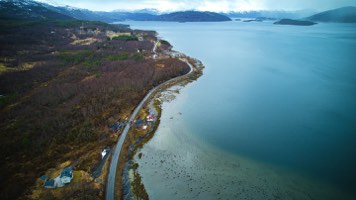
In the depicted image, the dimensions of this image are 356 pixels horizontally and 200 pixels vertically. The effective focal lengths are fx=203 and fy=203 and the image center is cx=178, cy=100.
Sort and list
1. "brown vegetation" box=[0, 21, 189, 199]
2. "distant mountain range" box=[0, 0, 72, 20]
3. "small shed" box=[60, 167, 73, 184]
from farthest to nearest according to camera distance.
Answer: "distant mountain range" box=[0, 0, 72, 20] < "brown vegetation" box=[0, 21, 189, 199] < "small shed" box=[60, 167, 73, 184]

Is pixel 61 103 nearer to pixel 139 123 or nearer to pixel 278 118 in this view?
pixel 139 123

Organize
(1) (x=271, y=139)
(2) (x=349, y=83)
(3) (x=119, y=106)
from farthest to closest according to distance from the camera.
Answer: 1. (2) (x=349, y=83)
2. (3) (x=119, y=106)
3. (1) (x=271, y=139)

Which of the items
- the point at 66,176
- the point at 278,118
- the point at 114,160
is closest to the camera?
the point at 66,176

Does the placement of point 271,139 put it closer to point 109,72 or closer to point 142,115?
point 142,115

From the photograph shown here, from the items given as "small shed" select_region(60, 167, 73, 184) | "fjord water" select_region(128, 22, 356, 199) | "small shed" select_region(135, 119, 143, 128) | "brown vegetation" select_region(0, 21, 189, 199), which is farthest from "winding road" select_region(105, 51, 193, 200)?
"small shed" select_region(60, 167, 73, 184)

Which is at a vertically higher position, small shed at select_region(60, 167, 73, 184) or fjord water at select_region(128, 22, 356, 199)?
fjord water at select_region(128, 22, 356, 199)

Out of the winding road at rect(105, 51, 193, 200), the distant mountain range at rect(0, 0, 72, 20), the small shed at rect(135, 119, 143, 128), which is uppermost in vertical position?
the distant mountain range at rect(0, 0, 72, 20)

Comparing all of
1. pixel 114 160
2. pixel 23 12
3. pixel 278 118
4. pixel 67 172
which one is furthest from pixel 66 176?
pixel 23 12

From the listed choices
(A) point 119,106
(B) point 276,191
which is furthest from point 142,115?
(B) point 276,191

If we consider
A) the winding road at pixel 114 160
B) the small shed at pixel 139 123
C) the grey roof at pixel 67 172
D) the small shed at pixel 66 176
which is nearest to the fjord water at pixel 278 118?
the small shed at pixel 139 123

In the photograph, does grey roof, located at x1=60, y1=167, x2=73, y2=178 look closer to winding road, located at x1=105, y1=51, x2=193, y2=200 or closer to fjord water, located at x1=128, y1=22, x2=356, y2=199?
winding road, located at x1=105, y1=51, x2=193, y2=200

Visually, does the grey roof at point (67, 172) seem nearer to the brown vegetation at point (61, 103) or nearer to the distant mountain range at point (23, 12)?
the brown vegetation at point (61, 103)
